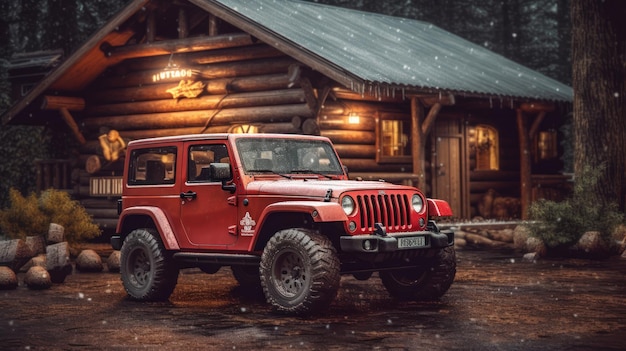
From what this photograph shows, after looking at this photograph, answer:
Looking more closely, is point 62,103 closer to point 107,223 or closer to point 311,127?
point 107,223

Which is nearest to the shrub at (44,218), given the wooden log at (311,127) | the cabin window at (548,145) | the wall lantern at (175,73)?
the wall lantern at (175,73)

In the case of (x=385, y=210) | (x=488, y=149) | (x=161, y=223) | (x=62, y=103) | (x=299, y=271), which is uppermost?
(x=62, y=103)

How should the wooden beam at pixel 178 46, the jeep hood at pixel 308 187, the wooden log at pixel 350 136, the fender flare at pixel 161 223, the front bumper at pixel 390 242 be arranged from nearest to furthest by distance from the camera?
the front bumper at pixel 390 242 < the jeep hood at pixel 308 187 < the fender flare at pixel 161 223 < the wooden log at pixel 350 136 < the wooden beam at pixel 178 46

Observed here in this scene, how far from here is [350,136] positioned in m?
20.5

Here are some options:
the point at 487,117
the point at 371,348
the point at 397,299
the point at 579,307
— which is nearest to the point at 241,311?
the point at 397,299

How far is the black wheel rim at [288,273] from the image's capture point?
945 centimetres

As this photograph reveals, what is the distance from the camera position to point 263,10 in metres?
22.1

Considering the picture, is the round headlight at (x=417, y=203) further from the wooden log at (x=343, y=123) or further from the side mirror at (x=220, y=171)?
the wooden log at (x=343, y=123)

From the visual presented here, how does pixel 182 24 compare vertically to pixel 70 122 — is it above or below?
above

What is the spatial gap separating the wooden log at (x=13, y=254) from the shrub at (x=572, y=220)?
8.80 metres

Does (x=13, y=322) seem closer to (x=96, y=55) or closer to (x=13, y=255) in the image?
(x=13, y=255)

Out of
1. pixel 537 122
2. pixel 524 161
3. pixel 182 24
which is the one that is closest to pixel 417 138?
pixel 524 161

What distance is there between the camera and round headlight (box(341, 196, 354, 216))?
9.45 meters

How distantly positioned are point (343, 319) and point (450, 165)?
1486 cm
